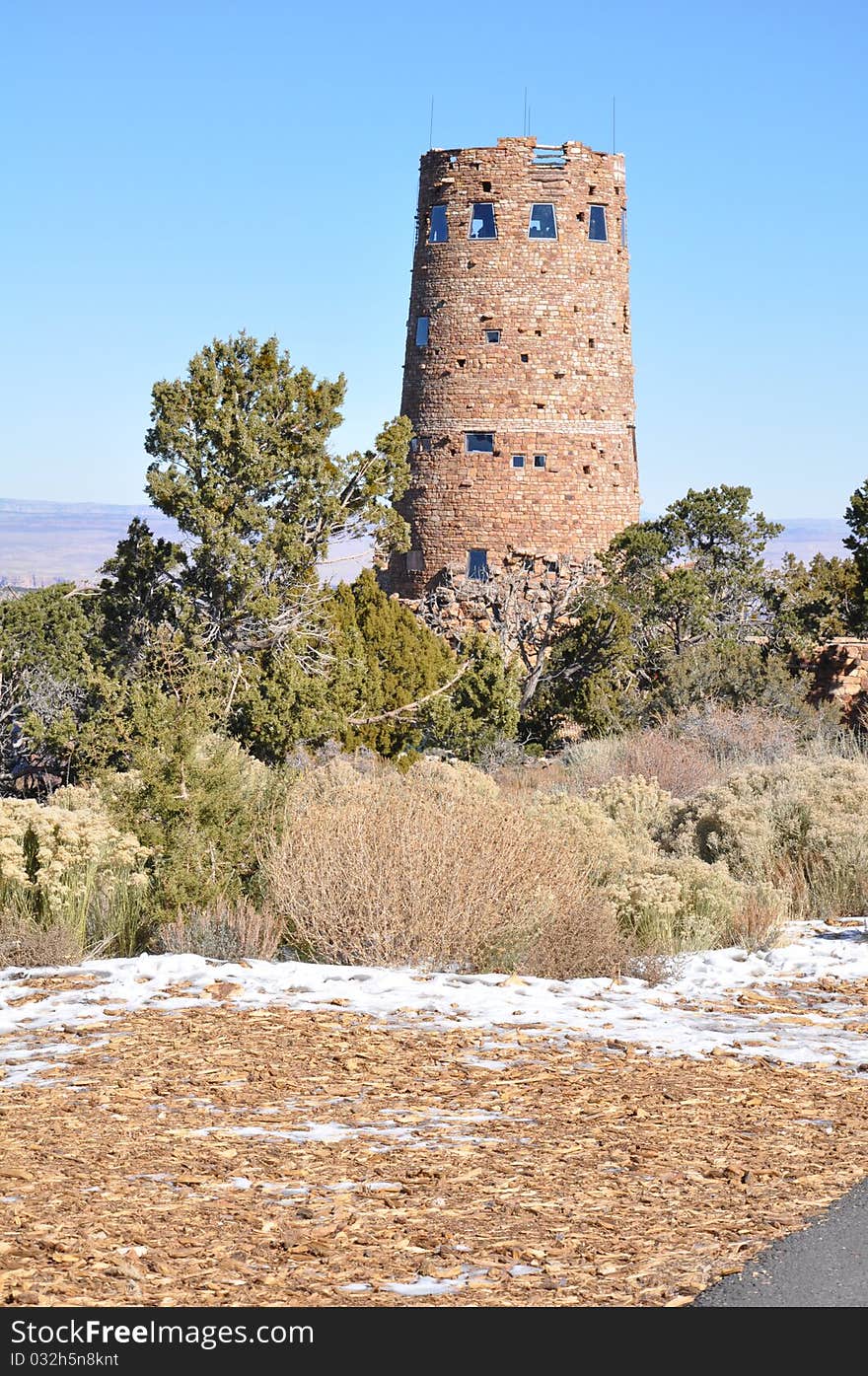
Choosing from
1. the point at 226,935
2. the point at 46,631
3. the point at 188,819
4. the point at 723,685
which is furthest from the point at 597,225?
the point at 226,935

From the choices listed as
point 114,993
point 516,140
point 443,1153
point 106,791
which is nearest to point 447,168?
point 516,140

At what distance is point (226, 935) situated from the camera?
1003 cm

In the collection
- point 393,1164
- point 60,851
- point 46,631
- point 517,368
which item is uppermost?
point 517,368

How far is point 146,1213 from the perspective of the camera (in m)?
5.41

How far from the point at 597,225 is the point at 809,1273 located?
32.8 metres

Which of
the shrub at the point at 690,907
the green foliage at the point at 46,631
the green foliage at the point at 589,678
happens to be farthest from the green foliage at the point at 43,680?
the green foliage at the point at 589,678

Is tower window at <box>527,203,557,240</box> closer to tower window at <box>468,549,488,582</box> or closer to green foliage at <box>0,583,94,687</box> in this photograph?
tower window at <box>468,549,488,582</box>

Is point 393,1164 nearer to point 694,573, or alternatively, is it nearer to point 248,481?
point 248,481

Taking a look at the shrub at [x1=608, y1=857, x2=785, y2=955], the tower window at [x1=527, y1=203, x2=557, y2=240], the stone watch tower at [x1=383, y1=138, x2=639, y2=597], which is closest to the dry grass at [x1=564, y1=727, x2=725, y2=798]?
the shrub at [x1=608, y1=857, x2=785, y2=955]

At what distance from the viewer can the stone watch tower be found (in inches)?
1356

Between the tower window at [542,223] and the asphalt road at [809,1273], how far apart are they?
31409 millimetres

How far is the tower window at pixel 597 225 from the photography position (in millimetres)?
35188

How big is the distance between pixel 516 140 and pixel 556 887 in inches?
1127

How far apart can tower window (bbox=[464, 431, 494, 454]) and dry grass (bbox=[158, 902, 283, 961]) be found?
25259 millimetres
